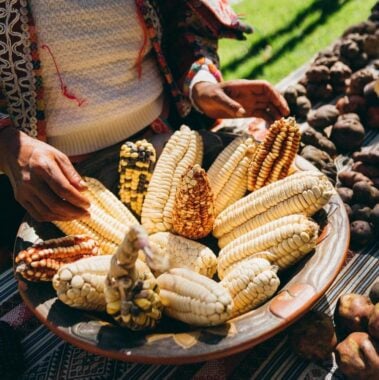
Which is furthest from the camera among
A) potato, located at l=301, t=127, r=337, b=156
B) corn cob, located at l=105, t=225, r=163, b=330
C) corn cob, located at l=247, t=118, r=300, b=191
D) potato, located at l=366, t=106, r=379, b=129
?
potato, located at l=366, t=106, r=379, b=129

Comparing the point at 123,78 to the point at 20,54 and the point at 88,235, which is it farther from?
the point at 88,235

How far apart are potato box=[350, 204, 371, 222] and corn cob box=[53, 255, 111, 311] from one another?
122 centimetres

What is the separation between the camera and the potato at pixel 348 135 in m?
2.52

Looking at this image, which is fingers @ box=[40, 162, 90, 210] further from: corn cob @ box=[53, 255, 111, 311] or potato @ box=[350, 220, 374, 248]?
potato @ box=[350, 220, 374, 248]

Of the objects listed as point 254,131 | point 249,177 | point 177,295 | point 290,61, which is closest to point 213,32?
point 254,131

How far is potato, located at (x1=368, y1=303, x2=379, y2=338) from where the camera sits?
1.51 metres

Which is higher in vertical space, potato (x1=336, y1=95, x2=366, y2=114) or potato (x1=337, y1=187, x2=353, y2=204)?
potato (x1=336, y1=95, x2=366, y2=114)

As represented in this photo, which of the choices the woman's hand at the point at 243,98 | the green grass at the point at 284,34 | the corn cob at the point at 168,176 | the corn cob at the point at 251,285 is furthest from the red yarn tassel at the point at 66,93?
the green grass at the point at 284,34

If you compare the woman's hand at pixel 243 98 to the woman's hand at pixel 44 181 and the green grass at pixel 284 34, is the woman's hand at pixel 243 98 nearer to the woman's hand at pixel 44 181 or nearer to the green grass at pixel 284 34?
the woman's hand at pixel 44 181

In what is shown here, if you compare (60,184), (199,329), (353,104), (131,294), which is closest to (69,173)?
(60,184)

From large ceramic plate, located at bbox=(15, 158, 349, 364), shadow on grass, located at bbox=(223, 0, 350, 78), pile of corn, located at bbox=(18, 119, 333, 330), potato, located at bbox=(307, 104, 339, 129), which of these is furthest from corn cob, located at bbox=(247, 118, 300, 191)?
shadow on grass, located at bbox=(223, 0, 350, 78)

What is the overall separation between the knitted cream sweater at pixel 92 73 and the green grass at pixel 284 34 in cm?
184

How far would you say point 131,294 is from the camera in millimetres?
1232

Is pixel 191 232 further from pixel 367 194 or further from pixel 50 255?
pixel 367 194
